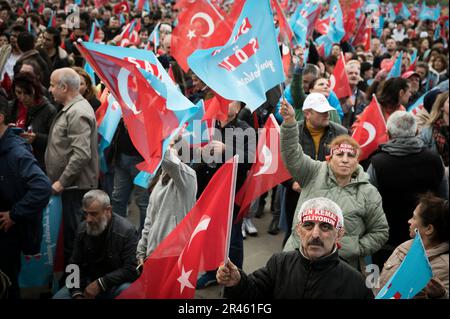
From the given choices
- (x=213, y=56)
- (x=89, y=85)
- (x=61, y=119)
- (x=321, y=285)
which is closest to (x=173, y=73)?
(x=89, y=85)

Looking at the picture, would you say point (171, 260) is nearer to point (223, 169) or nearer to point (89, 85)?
point (223, 169)

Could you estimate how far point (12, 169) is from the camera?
405cm

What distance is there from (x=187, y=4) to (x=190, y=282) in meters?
4.36

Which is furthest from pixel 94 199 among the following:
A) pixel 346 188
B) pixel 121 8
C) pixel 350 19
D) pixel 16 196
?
pixel 121 8

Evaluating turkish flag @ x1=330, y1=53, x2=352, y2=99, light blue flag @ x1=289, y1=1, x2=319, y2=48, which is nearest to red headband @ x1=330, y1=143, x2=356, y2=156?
turkish flag @ x1=330, y1=53, x2=352, y2=99

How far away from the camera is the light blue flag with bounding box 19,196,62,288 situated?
4.84m

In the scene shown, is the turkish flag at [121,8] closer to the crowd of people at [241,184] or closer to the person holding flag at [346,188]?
the crowd of people at [241,184]

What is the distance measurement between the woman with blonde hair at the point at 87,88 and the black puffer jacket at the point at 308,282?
3.31 metres

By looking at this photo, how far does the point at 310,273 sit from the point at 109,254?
1.76 meters

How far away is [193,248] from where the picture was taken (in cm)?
338

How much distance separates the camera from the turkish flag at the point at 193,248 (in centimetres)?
329

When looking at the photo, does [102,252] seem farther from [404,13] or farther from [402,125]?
[404,13]

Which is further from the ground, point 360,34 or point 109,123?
point 360,34

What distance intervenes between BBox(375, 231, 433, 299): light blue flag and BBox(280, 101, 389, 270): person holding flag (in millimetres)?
911
